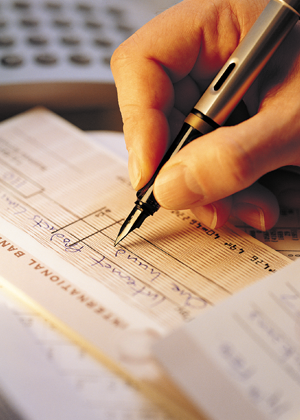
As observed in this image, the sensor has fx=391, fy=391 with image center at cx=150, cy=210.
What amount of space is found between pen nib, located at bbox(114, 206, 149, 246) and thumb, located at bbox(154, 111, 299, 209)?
34 mm


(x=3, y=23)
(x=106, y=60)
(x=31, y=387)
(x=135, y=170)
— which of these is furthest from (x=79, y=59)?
(x=31, y=387)

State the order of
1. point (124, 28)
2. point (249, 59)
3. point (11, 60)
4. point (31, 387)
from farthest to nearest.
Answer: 1. point (124, 28)
2. point (11, 60)
3. point (249, 59)
4. point (31, 387)

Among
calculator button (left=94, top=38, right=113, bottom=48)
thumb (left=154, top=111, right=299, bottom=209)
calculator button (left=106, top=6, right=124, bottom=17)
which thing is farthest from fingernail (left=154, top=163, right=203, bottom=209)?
calculator button (left=106, top=6, right=124, bottom=17)

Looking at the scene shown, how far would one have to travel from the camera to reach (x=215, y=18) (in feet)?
1.52

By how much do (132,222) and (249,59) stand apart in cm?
20

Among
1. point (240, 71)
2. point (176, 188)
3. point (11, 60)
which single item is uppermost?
point (240, 71)

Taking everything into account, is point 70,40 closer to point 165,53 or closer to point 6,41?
point 6,41

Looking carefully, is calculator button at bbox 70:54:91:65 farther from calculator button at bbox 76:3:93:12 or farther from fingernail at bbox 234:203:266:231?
fingernail at bbox 234:203:266:231

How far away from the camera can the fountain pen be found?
37cm

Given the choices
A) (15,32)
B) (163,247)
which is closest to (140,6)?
(15,32)

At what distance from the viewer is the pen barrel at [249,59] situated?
0.37 metres

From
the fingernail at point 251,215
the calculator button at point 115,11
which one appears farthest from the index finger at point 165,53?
the calculator button at point 115,11

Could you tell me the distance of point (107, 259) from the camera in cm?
38

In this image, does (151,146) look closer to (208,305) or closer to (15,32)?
(208,305)
